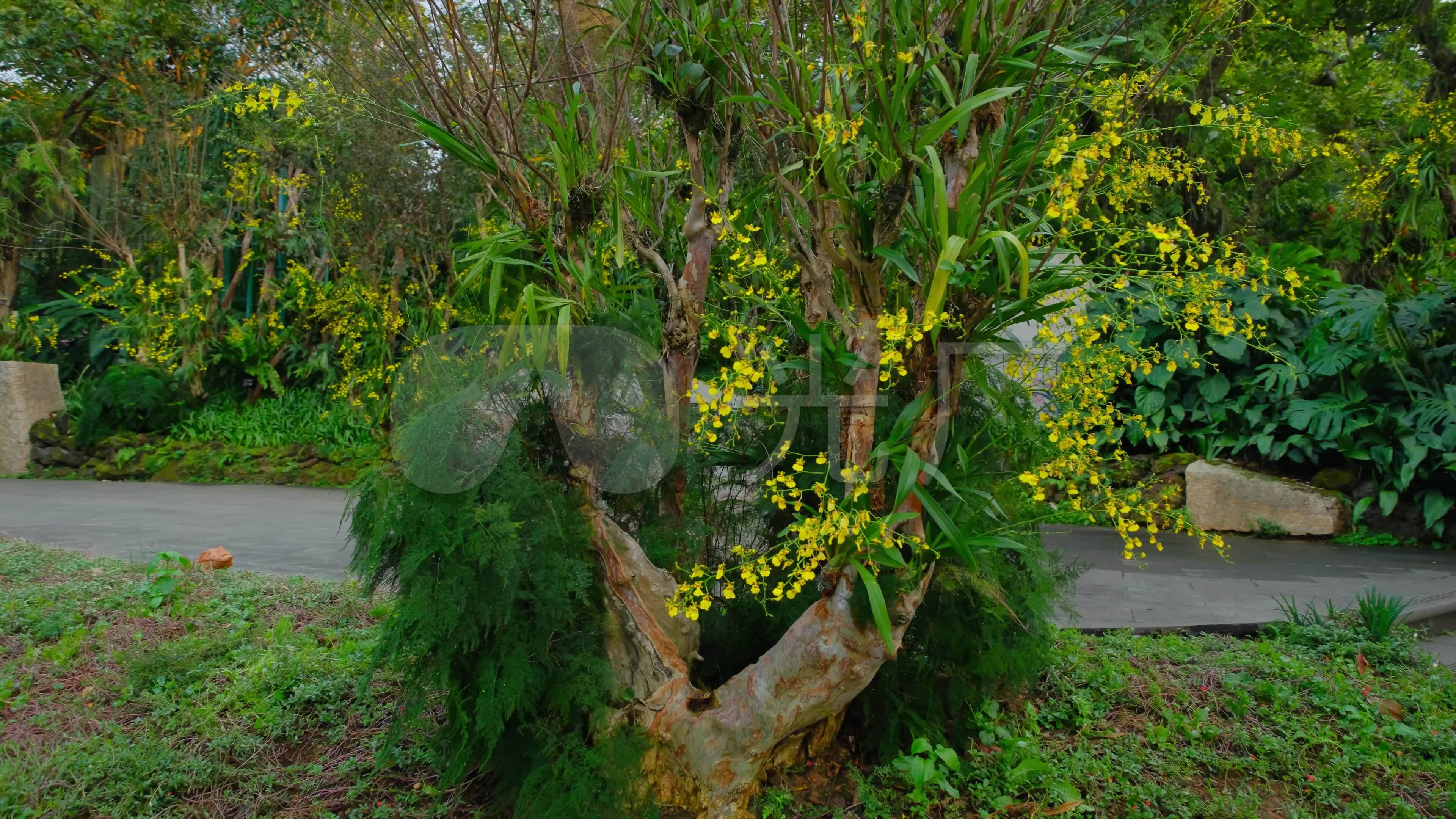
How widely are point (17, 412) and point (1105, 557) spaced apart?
11086mm

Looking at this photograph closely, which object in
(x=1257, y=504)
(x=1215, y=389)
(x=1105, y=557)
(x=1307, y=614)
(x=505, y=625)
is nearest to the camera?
(x=505, y=625)

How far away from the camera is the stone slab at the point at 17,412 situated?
→ 34.1 ft

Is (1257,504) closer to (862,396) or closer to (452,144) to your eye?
(862,396)

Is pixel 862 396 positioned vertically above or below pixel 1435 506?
above

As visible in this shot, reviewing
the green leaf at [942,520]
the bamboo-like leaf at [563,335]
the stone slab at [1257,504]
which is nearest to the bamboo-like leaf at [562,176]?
the bamboo-like leaf at [563,335]

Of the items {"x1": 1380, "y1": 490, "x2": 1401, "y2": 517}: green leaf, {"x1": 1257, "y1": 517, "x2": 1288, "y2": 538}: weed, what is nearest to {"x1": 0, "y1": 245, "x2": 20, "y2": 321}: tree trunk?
{"x1": 1257, "y1": 517, "x2": 1288, "y2": 538}: weed

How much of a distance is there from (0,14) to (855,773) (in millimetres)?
11485

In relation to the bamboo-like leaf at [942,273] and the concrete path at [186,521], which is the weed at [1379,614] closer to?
the bamboo-like leaf at [942,273]

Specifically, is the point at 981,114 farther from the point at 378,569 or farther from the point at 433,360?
the point at 378,569

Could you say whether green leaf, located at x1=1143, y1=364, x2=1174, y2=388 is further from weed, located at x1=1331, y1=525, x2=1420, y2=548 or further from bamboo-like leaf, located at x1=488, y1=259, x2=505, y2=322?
bamboo-like leaf, located at x1=488, y1=259, x2=505, y2=322

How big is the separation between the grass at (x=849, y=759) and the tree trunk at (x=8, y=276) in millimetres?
9049

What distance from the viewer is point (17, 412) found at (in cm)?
1043

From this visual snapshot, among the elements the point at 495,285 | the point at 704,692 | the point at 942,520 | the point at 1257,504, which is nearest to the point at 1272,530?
the point at 1257,504

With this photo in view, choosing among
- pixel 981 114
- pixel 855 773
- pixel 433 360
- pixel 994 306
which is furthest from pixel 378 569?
pixel 981 114
